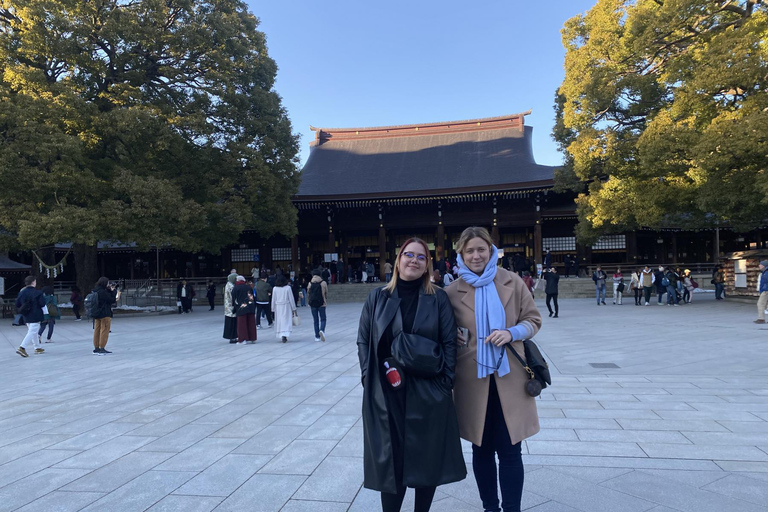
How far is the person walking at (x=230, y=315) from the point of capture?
31.2 ft

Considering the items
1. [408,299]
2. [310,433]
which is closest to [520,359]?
[408,299]

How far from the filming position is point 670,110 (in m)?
13.5

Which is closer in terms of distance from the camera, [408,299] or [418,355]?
[418,355]

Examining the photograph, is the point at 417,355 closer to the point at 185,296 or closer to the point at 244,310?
the point at 244,310

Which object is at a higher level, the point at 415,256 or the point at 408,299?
the point at 415,256

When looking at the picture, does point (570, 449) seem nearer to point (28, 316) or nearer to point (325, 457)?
point (325, 457)

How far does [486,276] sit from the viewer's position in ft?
7.54

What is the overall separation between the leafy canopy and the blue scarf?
14659mm

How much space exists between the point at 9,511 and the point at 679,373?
6.67 metres

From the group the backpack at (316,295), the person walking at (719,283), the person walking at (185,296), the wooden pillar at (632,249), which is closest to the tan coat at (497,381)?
the backpack at (316,295)

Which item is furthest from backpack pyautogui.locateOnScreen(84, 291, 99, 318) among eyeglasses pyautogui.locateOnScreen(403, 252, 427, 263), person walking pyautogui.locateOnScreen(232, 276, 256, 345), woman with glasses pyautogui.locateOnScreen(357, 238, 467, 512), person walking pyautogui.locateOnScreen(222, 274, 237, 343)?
eyeglasses pyautogui.locateOnScreen(403, 252, 427, 263)

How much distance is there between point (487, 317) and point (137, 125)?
15.6 m

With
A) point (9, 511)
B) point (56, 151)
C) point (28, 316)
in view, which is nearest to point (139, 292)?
point (56, 151)

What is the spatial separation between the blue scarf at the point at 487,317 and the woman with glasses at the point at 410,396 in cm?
16
